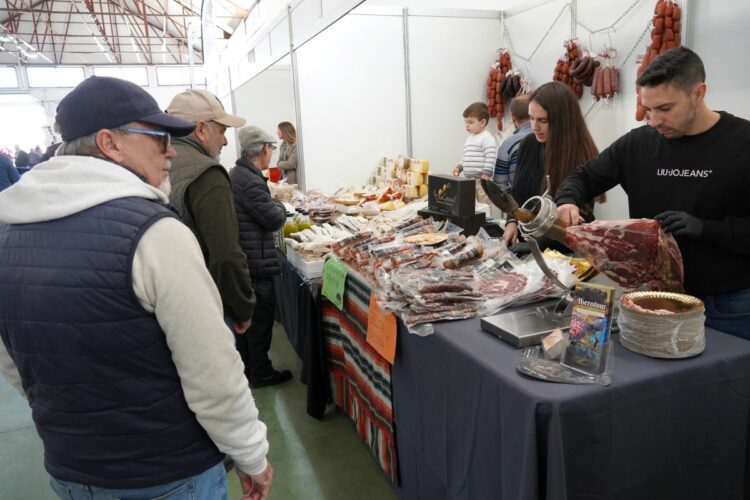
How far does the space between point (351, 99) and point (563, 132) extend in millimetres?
3230

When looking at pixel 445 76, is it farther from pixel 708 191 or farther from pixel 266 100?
pixel 708 191

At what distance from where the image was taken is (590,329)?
121 cm

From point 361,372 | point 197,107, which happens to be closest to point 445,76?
point 197,107

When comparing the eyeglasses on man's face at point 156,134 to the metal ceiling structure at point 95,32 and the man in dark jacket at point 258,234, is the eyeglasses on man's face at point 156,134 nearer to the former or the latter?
the man in dark jacket at point 258,234

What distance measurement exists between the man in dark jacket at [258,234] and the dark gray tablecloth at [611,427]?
177 centimetres

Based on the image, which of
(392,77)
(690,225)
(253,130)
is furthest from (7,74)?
(690,225)

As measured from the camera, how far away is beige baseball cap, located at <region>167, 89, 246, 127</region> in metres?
2.30

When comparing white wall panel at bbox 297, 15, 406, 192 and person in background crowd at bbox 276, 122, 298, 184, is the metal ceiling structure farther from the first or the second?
white wall panel at bbox 297, 15, 406, 192

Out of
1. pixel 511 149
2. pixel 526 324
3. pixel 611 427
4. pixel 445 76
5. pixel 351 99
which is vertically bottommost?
pixel 611 427

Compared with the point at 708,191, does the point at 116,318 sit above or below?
below

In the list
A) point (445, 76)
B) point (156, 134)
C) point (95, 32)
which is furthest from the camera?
point (95, 32)

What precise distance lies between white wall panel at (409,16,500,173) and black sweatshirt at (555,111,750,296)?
13.3 feet

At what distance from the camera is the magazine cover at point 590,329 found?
1185 millimetres

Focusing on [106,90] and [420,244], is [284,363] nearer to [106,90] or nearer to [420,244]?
[420,244]
